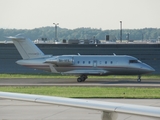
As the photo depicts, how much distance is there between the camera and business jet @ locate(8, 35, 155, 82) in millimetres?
47656

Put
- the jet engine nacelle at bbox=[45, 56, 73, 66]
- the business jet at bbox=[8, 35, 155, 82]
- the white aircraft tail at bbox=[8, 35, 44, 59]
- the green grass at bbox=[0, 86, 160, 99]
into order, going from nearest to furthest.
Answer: the green grass at bbox=[0, 86, 160, 99] → the business jet at bbox=[8, 35, 155, 82] → the jet engine nacelle at bbox=[45, 56, 73, 66] → the white aircraft tail at bbox=[8, 35, 44, 59]

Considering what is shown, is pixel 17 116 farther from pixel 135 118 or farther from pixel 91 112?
pixel 135 118

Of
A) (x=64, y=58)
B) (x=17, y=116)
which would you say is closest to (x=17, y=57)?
(x=64, y=58)

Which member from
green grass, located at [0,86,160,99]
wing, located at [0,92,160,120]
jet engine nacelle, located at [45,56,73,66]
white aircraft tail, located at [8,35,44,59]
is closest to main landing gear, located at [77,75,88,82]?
jet engine nacelle, located at [45,56,73,66]

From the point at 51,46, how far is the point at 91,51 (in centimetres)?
599

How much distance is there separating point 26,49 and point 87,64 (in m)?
6.48

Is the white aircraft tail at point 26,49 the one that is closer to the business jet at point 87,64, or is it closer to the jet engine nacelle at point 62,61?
the business jet at point 87,64

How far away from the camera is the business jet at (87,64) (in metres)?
47.7

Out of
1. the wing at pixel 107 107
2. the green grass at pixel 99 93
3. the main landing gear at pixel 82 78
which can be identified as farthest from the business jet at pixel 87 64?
the wing at pixel 107 107

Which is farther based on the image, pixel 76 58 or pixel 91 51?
pixel 91 51

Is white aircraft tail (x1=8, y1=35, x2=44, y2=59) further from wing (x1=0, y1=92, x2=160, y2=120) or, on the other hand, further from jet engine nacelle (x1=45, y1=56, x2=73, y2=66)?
wing (x1=0, y1=92, x2=160, y2=120)

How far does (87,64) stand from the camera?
160 ft

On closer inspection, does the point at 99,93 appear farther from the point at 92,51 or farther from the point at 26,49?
the point at 92,51

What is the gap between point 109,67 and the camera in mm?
48156
